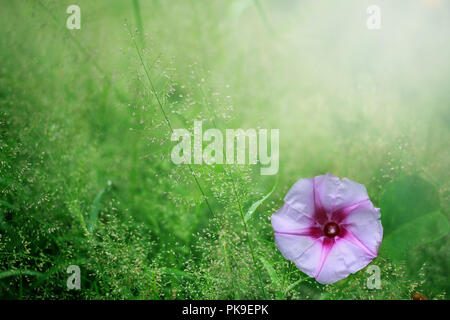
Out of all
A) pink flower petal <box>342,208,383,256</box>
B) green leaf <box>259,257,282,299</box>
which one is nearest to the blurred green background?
green leaf <box>259,257,282,299</box>

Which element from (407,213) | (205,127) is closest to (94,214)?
(205,127)

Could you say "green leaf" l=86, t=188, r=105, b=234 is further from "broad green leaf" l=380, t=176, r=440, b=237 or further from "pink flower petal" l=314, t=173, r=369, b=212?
"broad green leaf" l=380, t=176, r=440, b=237

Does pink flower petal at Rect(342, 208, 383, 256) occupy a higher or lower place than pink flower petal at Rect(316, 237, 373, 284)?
higher

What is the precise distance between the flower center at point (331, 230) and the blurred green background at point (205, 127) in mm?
125

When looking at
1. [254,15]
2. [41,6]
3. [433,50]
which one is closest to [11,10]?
[41,6]

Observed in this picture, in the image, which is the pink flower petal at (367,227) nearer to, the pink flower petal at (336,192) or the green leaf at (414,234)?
the pink flower petal at (336,192)

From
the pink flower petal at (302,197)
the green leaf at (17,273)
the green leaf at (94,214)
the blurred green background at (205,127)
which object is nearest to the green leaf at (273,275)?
the blurred green background at (205,127)

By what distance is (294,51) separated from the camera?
6.29ft

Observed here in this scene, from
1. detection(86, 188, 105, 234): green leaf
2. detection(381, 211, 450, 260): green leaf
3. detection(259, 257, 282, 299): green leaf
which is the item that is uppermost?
detection(86, 188, 105, 234): green leaf

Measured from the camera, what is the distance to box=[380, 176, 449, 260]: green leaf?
1211 millimetres

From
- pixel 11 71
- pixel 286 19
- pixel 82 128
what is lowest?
pixel 82 128

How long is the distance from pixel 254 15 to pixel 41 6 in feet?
3.12

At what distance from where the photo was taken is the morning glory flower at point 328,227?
41.6 inches
